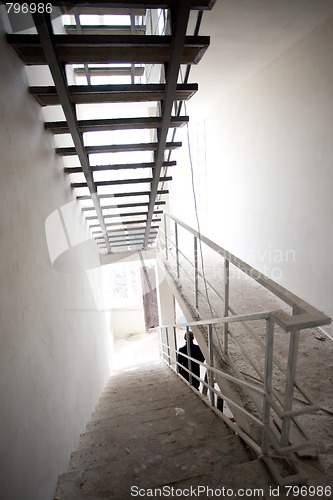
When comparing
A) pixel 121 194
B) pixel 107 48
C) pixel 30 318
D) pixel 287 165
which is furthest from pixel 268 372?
pixel 121 194

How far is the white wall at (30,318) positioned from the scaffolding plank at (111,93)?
11 centimetres

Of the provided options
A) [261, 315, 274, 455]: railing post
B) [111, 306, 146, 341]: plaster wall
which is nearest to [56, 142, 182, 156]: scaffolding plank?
[261, 315, 274, 455]: railing post

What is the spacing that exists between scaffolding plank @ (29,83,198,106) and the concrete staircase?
2277 millimetres

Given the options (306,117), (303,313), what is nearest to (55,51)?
(303,313)

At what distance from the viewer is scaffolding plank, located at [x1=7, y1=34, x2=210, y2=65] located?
1.62m

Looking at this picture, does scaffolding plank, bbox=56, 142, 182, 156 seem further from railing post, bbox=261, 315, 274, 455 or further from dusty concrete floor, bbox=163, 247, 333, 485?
railing post, bbox=261, 315, 274, 455

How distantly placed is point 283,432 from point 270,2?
9.12 feet

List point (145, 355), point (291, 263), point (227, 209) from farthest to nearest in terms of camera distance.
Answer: point (145, 355), point (227, 209), point (291, 263)

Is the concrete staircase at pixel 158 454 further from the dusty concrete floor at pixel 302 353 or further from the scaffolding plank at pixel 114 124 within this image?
the scaffolding plank at pixel 114 124

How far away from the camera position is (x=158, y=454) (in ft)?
5.70

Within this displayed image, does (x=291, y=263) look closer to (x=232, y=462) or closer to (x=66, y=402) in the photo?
(x=232, y=462)

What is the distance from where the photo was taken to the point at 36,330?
1804 mm

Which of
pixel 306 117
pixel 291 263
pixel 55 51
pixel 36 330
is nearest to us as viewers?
pixel 55 51

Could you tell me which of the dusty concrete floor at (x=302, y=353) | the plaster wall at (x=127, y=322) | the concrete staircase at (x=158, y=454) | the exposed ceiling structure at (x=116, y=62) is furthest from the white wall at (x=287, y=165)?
the plaster wall at (x=127, y=322)
